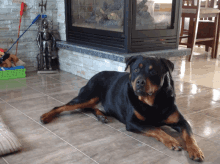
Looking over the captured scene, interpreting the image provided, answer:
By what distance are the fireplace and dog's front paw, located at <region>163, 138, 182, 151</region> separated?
4.57 feet

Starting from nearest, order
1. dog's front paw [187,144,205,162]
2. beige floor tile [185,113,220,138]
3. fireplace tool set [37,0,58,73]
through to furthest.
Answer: dog's front paw [187,144,205,162] → beige floor tile [185,113,220,138] → fireplace tool set [37,0,58,73]

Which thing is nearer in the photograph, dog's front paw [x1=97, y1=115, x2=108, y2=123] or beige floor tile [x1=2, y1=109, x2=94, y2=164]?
beige floor tile [x1=2, y1=109, x2=94, y2=164]

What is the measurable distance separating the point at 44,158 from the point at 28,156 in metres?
0.10

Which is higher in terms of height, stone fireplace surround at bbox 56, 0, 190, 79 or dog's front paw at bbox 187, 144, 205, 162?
stone fireplace surround at bbox 56, 0, 190, 79

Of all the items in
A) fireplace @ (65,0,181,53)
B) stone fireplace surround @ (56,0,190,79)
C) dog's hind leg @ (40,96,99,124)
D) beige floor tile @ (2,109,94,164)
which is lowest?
beige floor tile @ (2,109,94,164)

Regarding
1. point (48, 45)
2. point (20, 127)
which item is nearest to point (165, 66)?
point (20, 127)

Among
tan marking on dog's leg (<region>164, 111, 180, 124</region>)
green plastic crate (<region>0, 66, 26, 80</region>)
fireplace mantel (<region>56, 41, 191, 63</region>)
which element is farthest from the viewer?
green plastic crate (<region>0, 66, 26, 80</region>)

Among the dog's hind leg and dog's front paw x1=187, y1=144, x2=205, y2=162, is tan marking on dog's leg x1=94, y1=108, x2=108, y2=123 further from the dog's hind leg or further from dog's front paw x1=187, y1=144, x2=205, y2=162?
dog's front paw x1=187, y1=144, x2=205, y2=162

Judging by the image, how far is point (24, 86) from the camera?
3.12 m

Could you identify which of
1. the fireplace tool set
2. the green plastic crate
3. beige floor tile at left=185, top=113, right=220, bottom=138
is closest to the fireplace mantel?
the fireplace tool set

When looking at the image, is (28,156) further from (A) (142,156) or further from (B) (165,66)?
(B) (165,66)

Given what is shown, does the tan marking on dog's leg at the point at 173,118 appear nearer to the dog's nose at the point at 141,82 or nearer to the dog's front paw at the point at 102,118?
the dog's nose at the point at 141,82

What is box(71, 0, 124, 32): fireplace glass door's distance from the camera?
2.99 meters

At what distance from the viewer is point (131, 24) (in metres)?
2.81
